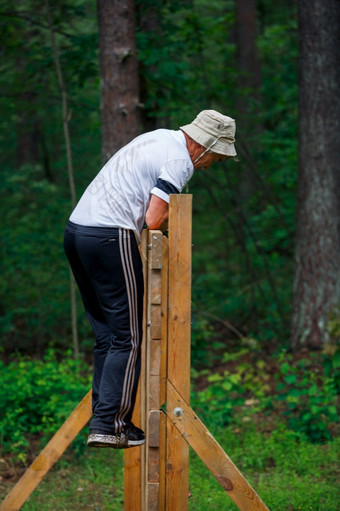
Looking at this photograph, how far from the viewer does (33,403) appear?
5.83 metres

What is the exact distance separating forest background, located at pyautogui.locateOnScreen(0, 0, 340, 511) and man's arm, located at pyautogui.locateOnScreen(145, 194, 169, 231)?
2.57 metres

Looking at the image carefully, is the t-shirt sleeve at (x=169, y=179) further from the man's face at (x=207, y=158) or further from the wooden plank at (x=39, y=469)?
the wooden plank at (x=39, y=469)

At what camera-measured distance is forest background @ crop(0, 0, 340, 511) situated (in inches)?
233

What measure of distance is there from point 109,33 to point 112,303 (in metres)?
4.00

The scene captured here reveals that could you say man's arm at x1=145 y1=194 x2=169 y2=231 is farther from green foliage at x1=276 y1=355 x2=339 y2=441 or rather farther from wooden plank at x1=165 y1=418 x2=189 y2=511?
green foliage at x1=276 y1=355 x2=339 y2=441

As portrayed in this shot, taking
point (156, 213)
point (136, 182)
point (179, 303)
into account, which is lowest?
point (179, 303)

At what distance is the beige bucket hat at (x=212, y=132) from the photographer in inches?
135

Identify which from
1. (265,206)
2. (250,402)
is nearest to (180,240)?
(250,402)

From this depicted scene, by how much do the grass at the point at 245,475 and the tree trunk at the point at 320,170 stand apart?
1.72 meters

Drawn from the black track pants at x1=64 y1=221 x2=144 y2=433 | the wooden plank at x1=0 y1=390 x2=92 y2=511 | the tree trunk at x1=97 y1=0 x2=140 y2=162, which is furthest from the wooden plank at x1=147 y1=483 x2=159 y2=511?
the tree trunk at x1=97 y1=0 x2=140 y2=162

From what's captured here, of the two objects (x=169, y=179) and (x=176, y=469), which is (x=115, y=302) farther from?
(x=176, y=469)

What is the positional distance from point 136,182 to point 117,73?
138 inches

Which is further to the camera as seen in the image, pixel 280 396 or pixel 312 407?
pixel 280 396

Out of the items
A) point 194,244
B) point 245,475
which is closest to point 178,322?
point 245,475
